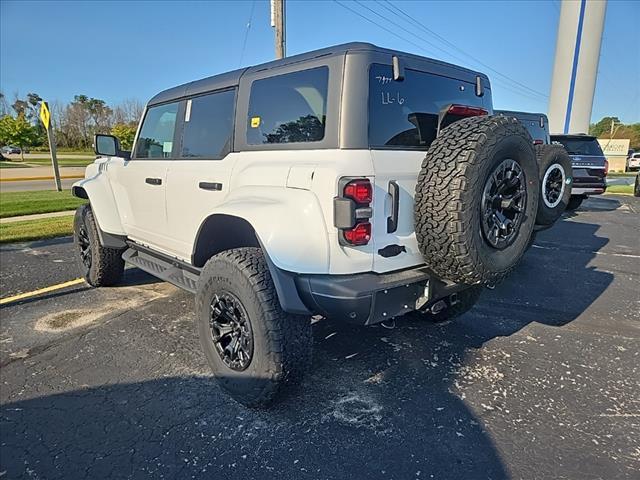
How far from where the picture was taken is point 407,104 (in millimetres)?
2512

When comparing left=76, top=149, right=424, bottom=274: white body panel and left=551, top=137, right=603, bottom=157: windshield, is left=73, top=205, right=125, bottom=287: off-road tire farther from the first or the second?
left=551, top=137, right=603, bottom=157: windshield


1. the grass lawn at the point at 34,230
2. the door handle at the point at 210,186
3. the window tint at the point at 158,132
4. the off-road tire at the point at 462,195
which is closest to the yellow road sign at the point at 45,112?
Answer: the grass lawn at the point at 34,230

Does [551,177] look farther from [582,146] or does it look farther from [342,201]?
[582,146]

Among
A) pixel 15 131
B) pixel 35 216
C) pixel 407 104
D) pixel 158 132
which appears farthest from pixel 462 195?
pixel 15 131

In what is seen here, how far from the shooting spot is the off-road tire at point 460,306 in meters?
3.19

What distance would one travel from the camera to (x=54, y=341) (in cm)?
347

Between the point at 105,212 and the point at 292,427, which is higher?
the point at 105,212

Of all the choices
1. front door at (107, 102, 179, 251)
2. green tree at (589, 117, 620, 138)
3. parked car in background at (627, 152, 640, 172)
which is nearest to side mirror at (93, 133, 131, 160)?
front door at (107, 102, 179, 251)

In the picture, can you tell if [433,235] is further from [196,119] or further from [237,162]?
[196,119]

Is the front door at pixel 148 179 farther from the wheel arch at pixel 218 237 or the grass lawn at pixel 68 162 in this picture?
the grass lawn at pixel 68 162

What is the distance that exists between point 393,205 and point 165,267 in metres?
2.27

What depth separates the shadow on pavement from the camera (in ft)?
6.89

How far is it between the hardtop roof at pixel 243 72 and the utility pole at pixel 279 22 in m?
7.68

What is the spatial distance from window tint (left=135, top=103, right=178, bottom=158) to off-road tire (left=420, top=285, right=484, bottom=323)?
2600 millimetres
